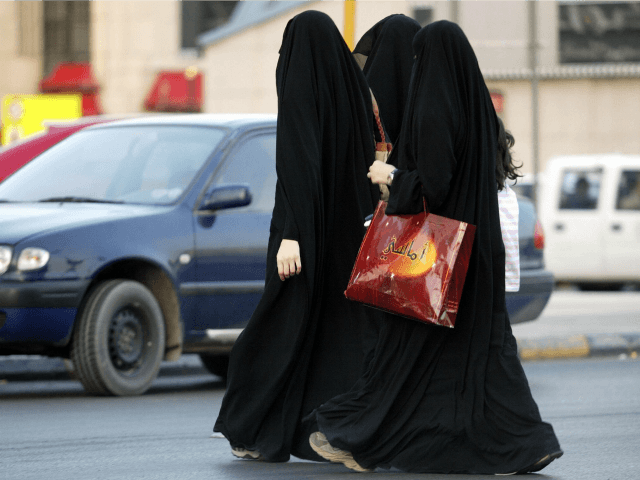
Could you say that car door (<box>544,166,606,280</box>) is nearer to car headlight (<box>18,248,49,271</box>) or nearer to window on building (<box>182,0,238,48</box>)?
car headlight (<box>18,248,49,271</box>)

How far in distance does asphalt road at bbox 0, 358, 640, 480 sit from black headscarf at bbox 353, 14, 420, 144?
4.28 feet

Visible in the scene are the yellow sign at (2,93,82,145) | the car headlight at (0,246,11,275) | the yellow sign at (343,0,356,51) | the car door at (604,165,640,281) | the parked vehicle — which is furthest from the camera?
the yellow sign at (2,93,82,145)

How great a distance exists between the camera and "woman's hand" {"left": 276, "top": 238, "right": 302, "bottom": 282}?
4523 mm

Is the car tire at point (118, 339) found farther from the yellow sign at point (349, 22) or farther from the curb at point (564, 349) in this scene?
the yellow sign at point (349, 22)

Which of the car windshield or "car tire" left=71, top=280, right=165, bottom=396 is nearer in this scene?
"car tire" left=71, top=280, right=165, bottom=396

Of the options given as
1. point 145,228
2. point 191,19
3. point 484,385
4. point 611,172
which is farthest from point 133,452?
point 191,19

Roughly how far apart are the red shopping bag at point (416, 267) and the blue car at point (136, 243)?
281 cm

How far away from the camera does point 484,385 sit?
4309 millimetres

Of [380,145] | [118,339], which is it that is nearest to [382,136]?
[380,145]

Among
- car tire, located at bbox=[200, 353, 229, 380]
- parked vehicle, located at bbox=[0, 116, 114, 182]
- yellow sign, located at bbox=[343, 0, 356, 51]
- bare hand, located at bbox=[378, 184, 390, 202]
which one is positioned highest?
yellow sign, located at bbox=[343, 0, 356, 51]

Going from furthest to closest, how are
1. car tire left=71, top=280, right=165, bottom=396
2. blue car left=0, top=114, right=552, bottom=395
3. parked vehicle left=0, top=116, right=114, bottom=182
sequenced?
parked vehicle left=0, top=116, right=114, bottom=182, car tire left=71, top=280, right=165, bottom=396, blue car left=0, top=114, right=552, bottom=395

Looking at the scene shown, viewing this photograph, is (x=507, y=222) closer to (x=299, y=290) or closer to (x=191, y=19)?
(x=299, y=290)

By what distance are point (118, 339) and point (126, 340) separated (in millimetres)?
72

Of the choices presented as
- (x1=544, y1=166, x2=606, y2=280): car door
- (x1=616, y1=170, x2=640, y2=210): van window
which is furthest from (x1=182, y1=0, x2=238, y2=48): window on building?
(x1=616, y1=170, x2=640, y2=210): van window
